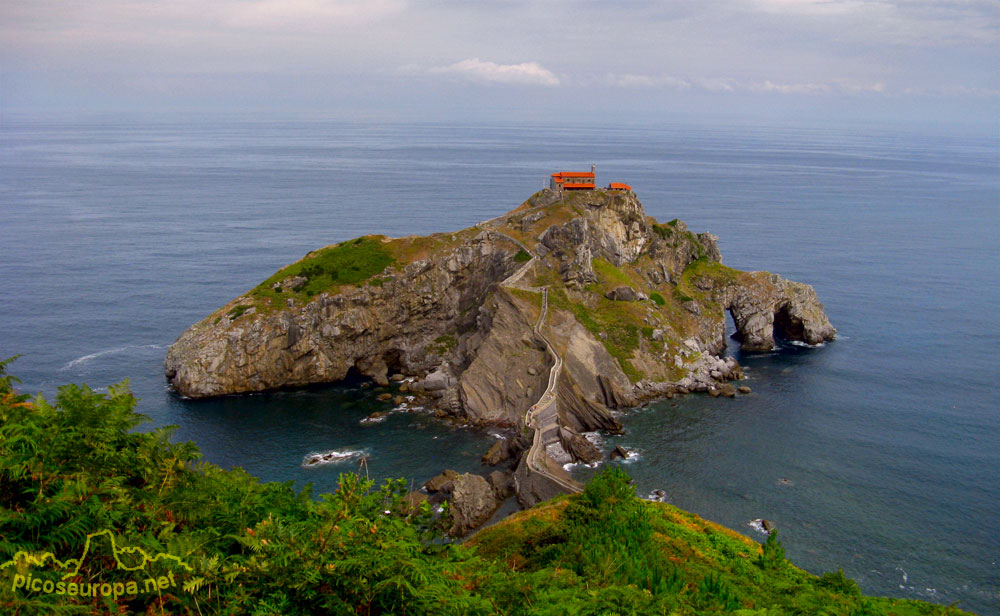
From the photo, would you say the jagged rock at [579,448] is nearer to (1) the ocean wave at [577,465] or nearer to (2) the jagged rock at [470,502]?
(1) the ocean wave at [577,465]

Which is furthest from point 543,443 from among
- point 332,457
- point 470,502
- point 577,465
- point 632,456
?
point 332,457

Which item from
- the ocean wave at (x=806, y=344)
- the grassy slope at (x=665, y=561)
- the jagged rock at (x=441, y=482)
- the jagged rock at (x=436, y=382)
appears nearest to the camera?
the grassy slope at (x=665, y=561)

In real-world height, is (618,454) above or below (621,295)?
below

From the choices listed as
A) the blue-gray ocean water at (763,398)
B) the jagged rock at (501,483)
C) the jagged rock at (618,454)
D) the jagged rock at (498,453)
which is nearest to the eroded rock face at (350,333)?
the blue-gray ocean water at (763,398)

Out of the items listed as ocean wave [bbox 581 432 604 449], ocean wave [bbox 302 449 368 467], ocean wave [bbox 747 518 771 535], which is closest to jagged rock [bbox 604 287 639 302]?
ocean wave [bbox 581 432 604 449]

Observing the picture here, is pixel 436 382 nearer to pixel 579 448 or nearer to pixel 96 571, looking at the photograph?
pixel 579 448

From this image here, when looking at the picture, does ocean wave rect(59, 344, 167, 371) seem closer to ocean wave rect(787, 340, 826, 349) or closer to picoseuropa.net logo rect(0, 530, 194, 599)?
picoseuropa.net logo rect(0, 530, 194, 599)
